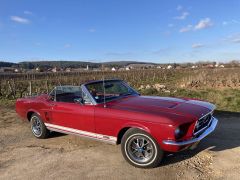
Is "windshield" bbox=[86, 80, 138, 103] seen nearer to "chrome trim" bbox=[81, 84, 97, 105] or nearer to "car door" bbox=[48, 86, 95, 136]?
"chrome trim" bbox=[81, 84, 97, 105]

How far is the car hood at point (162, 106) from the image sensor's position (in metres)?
4.97

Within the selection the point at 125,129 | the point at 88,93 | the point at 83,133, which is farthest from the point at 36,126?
the point at 125,129

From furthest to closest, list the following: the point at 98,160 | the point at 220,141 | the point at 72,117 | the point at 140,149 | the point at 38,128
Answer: the point at 38,128, the point at 220,141, the point at 72,117, the point at 98,160, the point at 140,149

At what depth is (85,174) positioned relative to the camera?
4812 millimetres

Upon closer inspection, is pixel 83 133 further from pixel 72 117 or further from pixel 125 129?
pixel 125 129

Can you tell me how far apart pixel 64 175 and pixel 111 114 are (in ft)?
4.29

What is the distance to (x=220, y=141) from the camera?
620cm

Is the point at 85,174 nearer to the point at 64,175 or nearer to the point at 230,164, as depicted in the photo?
the point at 64,175

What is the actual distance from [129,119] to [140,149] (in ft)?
1.76

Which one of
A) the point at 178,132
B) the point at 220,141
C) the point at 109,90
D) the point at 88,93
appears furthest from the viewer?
the point at 109,90

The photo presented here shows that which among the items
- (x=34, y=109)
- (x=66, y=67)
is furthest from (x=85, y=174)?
(x=66, y=67)

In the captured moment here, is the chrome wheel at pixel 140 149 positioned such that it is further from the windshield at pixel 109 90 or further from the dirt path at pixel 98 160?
the windshield at pixel 109 90

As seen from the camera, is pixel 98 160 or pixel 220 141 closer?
pixel 98 160

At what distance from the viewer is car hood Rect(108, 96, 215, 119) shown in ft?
16.3
